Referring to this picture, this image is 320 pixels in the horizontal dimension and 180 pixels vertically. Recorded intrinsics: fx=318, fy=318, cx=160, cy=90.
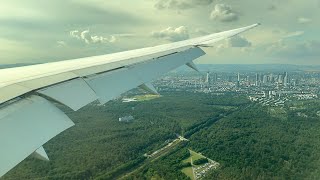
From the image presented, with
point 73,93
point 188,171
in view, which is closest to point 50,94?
point 73,93

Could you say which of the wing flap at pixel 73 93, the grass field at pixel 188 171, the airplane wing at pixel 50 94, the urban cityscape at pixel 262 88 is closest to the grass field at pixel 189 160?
the grass field at pixel 188 171

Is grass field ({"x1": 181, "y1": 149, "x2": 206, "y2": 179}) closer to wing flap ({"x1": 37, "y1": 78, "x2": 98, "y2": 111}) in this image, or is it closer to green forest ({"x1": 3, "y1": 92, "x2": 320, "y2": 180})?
green forest ({"x1": 3, "y1": 92, "x2": 320, "y2": 180})

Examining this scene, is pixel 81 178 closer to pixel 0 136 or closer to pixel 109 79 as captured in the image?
pixel 109 79

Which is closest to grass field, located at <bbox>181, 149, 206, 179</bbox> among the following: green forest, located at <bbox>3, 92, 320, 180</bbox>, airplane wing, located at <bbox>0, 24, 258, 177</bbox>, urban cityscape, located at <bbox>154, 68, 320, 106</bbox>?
green forest, located at <bbox>3, 92, 320, 180</bbox>

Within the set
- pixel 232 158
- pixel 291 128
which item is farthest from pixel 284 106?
pixel 232 158

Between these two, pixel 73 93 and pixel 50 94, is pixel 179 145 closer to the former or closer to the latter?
pixel 73 93
